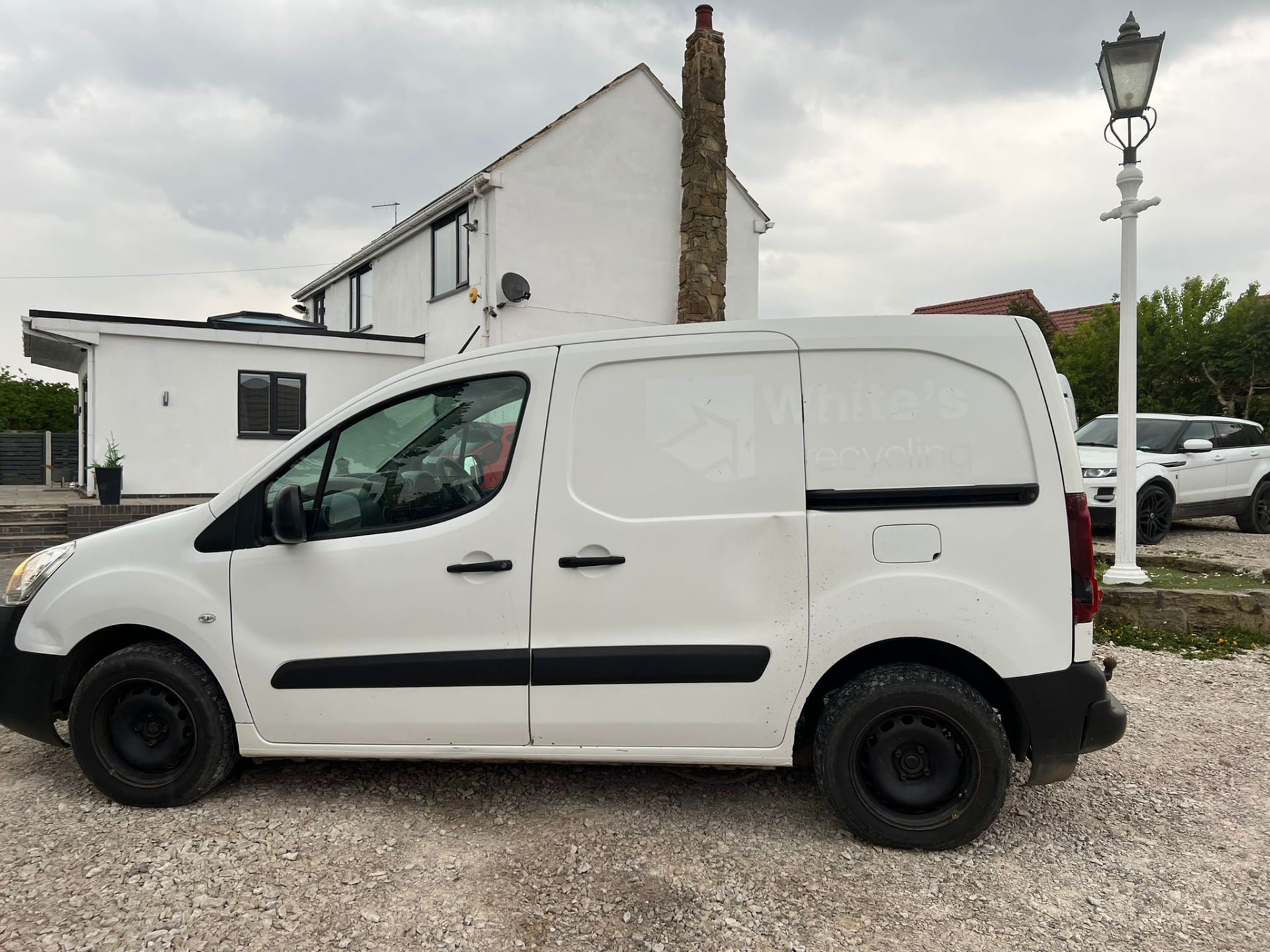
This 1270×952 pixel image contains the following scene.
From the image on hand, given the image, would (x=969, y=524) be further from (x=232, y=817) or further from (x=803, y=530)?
(x=232, y=817)

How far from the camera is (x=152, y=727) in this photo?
11.3ft

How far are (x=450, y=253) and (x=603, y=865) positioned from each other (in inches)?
589

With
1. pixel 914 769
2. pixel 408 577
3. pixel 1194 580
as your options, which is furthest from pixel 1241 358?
pixel 408 577

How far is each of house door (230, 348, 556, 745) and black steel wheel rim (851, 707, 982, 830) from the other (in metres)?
1.31

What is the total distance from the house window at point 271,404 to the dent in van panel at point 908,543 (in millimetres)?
14275

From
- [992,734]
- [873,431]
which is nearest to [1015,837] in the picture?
[992,734]

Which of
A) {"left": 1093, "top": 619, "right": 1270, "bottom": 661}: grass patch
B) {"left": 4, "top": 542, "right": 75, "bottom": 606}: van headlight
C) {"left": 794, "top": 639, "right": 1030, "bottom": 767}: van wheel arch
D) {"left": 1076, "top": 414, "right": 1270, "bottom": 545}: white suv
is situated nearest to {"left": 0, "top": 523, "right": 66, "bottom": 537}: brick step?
{"left": 4, "top": 542, "right": 75, "bottom": 606}: van headlight

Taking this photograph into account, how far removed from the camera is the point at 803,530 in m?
3.08

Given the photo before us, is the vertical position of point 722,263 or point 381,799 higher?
point 722,263

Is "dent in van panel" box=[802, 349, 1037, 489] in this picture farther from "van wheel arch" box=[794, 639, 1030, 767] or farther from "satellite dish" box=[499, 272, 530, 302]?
"satellite dish" box=[499, 272, 530, 302]

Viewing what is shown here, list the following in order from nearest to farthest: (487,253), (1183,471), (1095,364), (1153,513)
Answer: (1153,513) → (1183,471) → (487,253) → (1095,364)

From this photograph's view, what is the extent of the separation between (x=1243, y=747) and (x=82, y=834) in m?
5.33

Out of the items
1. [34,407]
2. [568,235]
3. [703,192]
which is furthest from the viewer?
[34,407]

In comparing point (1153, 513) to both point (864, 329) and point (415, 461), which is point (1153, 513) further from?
point (415, 461)
